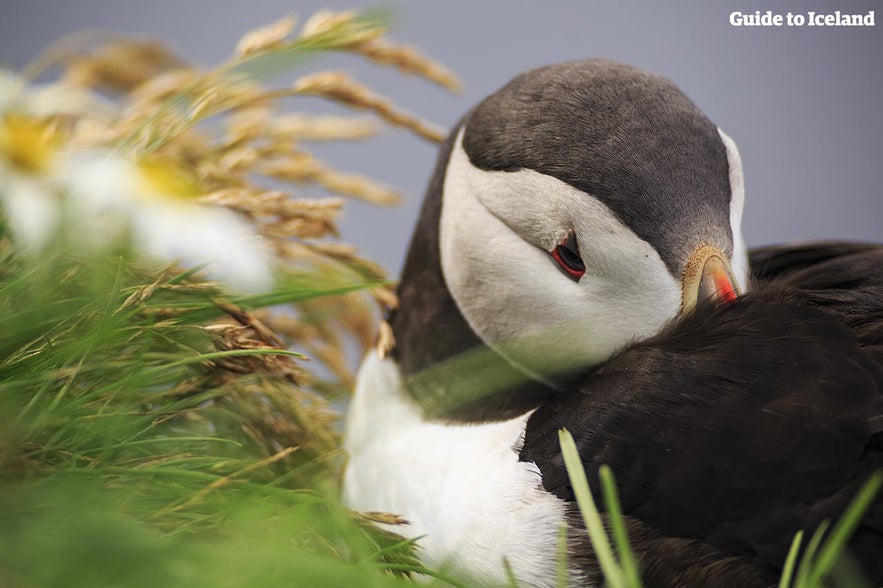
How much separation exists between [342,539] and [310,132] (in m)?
1.05

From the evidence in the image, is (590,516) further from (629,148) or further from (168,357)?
(168,357)

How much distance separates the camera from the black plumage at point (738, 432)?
0.89 m

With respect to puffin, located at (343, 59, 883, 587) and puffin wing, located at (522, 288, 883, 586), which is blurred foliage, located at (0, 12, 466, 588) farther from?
puffin wing, located at (522, 288, 883, 586)

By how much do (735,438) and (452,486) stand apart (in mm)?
375

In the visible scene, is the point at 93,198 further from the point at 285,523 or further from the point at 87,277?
the point at 285,523

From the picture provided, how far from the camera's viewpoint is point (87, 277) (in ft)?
3.69

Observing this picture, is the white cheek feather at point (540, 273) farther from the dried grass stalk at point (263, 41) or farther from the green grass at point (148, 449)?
the dried grass stalk at point (263, 41)

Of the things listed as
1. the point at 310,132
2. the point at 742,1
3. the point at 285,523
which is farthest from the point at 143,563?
the point at 742,1

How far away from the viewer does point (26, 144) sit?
149 centimetres

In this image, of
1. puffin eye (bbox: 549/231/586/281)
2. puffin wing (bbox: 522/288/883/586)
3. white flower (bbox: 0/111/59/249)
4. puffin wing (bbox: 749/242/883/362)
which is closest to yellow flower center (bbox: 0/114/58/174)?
white flower (bbox: 0/111/59/249)

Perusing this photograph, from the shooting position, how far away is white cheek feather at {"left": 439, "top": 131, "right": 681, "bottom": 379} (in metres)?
1.06

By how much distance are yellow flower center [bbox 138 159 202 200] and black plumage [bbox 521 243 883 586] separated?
722mm

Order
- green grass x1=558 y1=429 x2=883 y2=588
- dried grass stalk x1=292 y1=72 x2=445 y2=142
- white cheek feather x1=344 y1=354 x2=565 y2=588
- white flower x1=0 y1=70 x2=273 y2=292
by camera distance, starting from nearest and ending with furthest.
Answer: green grass x1=558 y1=429 x2=883 y2=588, white cheek feather x1=344 y1=354 x2=565 y2=588, white flower x1=0 y1=70 x2=273 y2=292, dried grass stalk x1=292 y1=72 x2=445 y2=142

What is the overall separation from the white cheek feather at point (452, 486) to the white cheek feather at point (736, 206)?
329 millimetres
